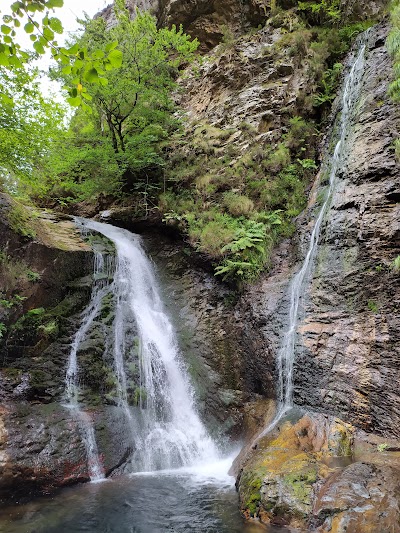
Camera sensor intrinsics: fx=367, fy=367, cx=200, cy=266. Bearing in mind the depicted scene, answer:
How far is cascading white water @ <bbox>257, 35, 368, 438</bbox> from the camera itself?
22.8 ft

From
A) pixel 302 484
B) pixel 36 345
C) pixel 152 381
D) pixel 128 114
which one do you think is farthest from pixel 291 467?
pixel 128 114

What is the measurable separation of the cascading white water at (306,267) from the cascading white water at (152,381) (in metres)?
1.77

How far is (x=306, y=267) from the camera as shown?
7961 millimetres

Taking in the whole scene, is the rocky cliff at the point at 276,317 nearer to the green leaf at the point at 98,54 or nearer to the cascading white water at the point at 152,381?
the cascading white water at the point at 152,381

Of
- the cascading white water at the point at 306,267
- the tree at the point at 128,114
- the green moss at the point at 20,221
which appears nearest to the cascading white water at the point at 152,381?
the cascading white water at the point at 306,267

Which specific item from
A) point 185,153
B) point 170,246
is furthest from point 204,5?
point 170,246

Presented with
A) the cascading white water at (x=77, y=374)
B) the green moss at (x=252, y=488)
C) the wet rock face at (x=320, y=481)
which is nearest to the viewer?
the wet rock face at (x=320, y=481)

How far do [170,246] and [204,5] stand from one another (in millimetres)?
11624

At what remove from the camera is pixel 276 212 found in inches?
383

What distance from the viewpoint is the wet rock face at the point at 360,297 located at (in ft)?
18.9

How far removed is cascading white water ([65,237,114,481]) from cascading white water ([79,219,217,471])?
43cm

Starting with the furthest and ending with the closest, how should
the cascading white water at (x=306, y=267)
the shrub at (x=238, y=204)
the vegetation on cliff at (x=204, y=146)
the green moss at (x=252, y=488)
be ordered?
the shrub at (x=238, y=204)
the vegetation on cliff at (x=204, y=146)
the cascading white water at (x=306, y=267)
the green moss at (x=252, y=488)

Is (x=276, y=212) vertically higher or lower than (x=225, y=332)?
higher

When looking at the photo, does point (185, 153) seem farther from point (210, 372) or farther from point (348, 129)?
point (210, 372)
